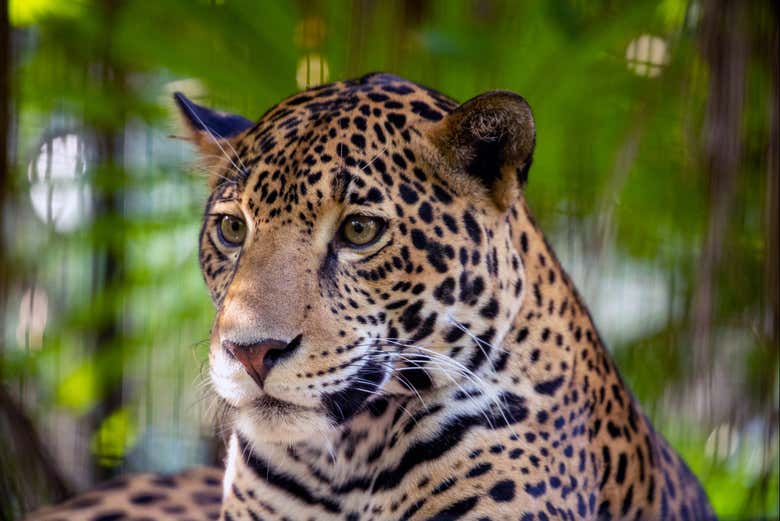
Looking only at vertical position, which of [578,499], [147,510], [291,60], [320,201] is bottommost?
[147,510]

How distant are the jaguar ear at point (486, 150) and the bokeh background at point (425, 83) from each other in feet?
3.22

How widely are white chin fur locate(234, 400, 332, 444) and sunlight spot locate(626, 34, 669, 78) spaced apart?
8.63 ft

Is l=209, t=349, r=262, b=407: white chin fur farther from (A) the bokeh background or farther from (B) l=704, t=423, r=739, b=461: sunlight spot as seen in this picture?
(B) l=704, t=423, r=739, b=461: sunlight spot

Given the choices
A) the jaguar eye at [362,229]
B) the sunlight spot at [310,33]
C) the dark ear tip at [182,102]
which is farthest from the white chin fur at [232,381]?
the sunlight spot at [310,33]

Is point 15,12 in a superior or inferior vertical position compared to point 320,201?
superior

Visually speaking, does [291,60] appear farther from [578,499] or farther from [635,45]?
[578,499]

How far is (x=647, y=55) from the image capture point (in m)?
4.47

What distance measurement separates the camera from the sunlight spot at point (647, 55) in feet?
14.0

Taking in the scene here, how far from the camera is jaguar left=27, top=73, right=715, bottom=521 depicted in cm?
221

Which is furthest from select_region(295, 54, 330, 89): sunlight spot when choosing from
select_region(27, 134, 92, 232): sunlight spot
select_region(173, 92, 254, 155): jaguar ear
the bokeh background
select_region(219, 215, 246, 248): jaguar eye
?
select_region(219, 215, 246, 248): jaguar eye

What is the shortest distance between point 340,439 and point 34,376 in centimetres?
262

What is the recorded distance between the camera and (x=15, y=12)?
4902 mm

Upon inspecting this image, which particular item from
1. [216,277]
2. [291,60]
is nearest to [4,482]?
[216,277]

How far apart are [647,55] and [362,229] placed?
8.62ft
